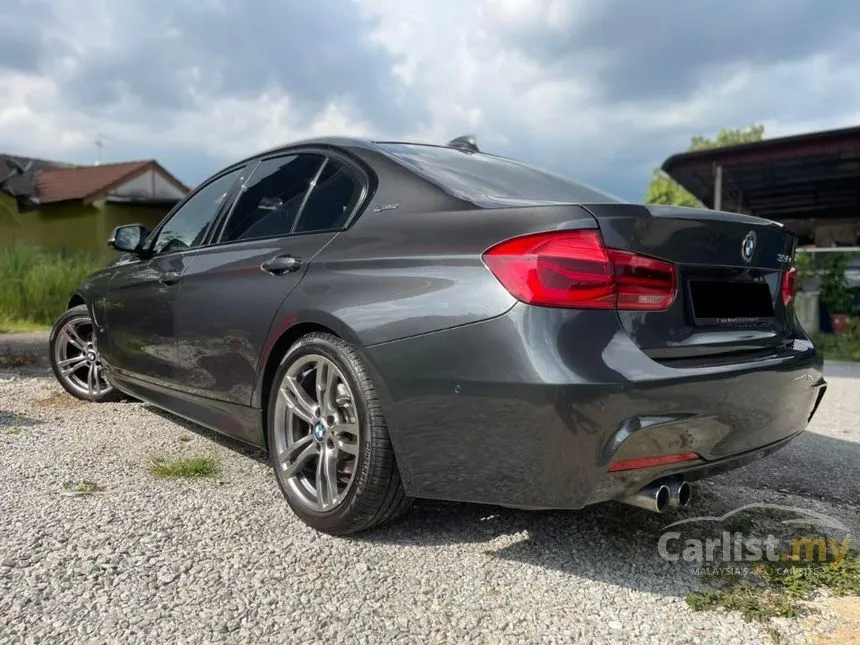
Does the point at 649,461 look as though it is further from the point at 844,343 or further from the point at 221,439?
the point at 844,343

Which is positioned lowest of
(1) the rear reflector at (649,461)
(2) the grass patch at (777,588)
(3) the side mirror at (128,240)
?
(2) the grass patch at (777,588)

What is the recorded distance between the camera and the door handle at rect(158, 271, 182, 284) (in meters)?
3.43

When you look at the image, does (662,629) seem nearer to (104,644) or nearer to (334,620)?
(334,620)

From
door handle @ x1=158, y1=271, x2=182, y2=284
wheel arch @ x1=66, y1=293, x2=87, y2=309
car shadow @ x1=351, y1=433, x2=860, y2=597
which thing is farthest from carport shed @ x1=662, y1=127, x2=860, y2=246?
door handle @ x1=158, y1=271, x2=182, y2=284

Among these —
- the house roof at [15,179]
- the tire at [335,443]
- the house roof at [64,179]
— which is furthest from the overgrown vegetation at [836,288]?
the house roof at [15,179]

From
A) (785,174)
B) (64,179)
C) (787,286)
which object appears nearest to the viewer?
(787,286)

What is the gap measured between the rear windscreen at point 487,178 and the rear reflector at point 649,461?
35.2 inches

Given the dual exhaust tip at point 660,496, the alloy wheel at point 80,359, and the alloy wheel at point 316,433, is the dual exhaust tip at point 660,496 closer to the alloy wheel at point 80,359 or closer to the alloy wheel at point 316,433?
the alloy wheel at point 316,433

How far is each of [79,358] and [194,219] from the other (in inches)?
67.7

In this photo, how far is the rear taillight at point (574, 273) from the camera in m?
1.96

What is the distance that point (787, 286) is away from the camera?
105 inches

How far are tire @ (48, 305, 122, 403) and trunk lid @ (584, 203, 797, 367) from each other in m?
3.72

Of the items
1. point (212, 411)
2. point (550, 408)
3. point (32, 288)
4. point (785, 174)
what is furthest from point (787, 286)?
point (785, 174)

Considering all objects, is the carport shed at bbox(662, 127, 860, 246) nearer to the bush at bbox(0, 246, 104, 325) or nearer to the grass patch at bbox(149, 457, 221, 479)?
the bush at bbox(0, 246, 104, 325)
